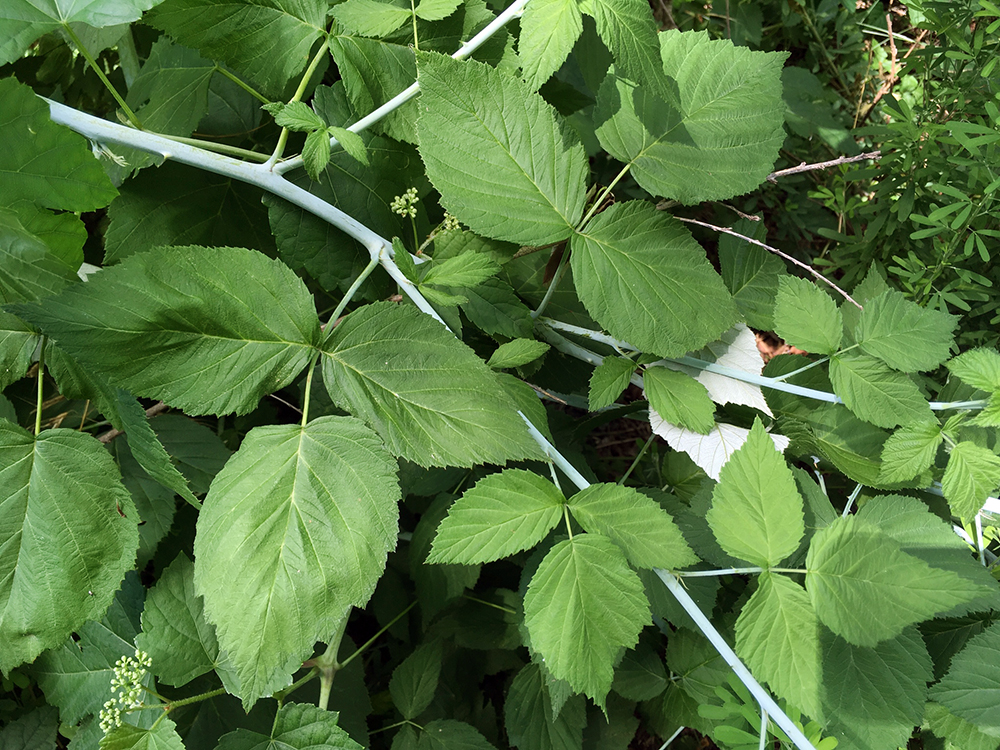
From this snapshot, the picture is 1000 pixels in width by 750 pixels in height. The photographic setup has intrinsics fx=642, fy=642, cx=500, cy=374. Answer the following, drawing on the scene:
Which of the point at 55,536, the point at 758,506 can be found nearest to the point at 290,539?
the point at 55,536

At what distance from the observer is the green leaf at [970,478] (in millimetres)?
940

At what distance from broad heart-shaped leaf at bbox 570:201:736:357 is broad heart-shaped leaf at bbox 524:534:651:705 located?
0.34 meters

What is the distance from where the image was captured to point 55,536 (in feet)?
3.02

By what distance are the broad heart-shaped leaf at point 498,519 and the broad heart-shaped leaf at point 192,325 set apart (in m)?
0.32

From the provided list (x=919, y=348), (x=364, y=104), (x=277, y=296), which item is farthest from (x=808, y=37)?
(x=277, y=296)

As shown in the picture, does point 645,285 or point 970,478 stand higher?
point 645,285

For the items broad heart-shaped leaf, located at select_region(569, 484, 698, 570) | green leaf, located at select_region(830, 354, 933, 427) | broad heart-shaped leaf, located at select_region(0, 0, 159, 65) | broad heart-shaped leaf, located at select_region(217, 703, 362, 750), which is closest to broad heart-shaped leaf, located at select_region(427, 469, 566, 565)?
broad heart-shaped leaf, located at select_region(569, 484, 698, 570)

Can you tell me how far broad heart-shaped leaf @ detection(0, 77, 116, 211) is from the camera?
0.95 m

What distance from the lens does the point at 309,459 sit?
2.91ft

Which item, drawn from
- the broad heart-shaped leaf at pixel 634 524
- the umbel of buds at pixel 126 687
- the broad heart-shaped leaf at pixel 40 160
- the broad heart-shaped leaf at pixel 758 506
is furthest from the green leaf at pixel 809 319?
the umbel of buds at pixel 126 687

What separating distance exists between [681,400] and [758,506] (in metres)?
0.24

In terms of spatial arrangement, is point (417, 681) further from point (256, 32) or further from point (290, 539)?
point (256, 32)

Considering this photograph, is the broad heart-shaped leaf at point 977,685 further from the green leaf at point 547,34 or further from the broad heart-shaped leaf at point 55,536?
the broad heart-shaped leaf at point 55,536

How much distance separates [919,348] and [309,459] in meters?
0.94
